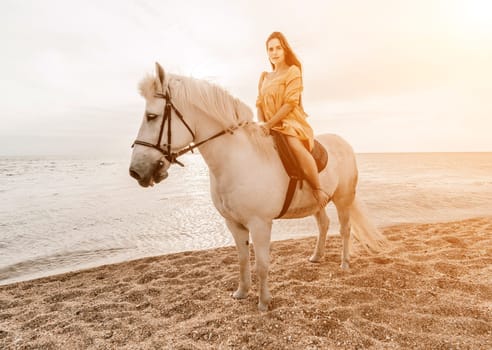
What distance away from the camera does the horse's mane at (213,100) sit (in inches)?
107

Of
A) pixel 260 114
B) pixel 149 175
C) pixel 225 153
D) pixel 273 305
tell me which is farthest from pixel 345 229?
pixel 149 175

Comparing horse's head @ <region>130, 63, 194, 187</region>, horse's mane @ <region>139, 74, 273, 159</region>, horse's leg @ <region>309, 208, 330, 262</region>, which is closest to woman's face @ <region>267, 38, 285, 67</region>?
horse's mane @ <region>139, 74, 273, 159</region>

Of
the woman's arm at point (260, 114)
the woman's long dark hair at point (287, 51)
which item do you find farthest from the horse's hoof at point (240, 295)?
the woman's long dark hair at point (287, 51)

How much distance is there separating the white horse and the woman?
0.22 metres

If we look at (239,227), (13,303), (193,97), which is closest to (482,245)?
(239,227)

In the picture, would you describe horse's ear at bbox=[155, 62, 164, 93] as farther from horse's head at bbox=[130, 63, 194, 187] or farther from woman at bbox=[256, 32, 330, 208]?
woman at bbox=[256, 32, 330, 208]

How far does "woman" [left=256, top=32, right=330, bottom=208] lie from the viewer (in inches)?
125

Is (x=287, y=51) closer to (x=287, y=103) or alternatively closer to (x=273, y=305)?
(x=287, y=103)

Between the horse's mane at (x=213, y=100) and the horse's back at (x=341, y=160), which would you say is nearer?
the horse's mane at (x=213, y=100)

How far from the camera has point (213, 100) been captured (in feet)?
9.38

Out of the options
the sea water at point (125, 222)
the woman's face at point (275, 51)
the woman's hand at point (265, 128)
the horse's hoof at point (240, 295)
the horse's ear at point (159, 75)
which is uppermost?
the woman's face at point (275, 51)

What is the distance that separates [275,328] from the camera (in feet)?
9.64

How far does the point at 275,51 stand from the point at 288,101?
61 cm

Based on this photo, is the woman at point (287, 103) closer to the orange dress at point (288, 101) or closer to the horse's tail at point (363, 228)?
the orange dress at point (288, 101)
